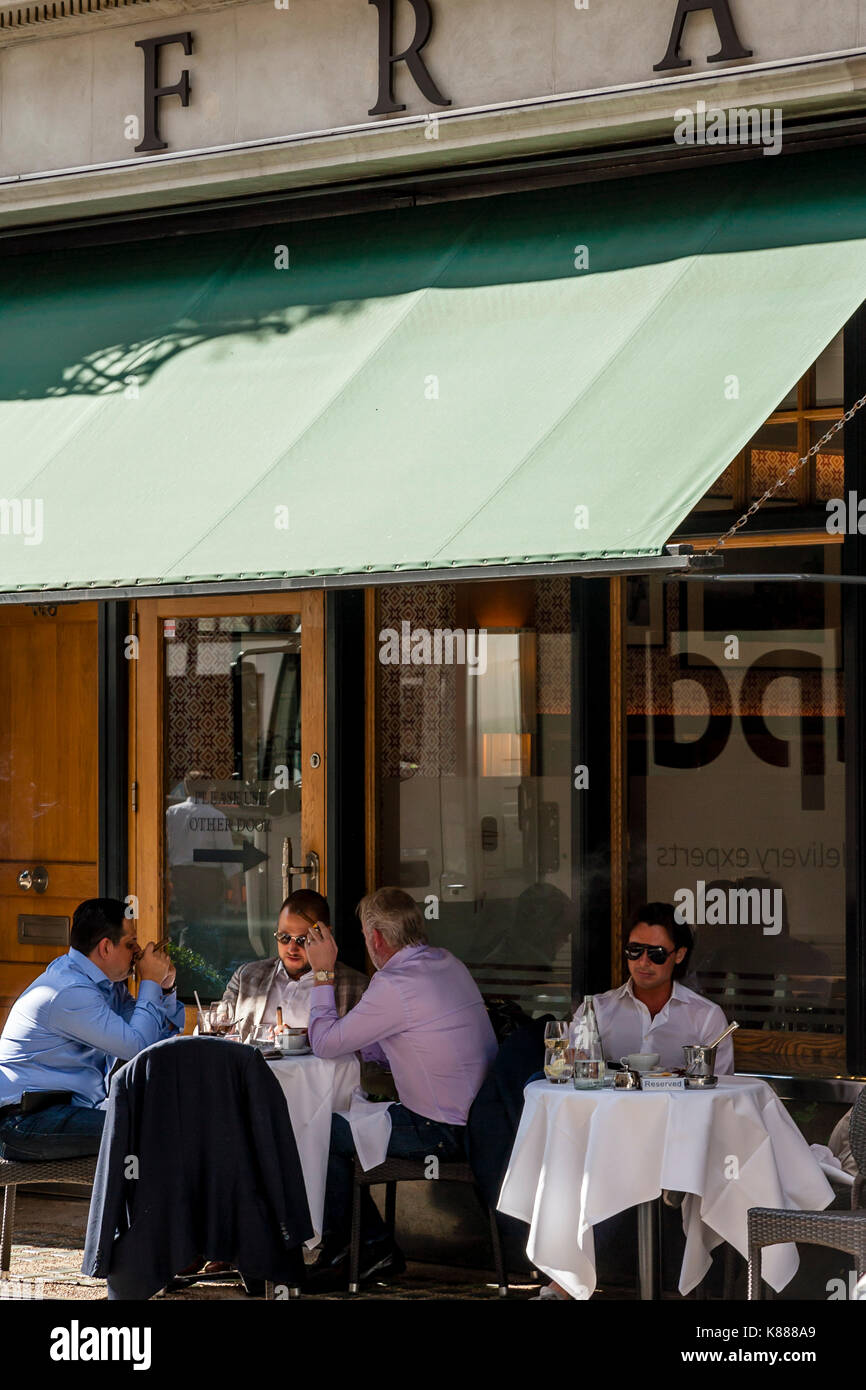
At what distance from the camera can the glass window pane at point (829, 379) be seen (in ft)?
24.0

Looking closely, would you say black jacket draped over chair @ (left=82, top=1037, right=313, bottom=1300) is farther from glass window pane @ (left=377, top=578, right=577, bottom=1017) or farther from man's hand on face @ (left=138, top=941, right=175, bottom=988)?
glass window pane @ (left=377, top=578, right=577, bottom=1017)

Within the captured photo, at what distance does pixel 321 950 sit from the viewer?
7.23 meters

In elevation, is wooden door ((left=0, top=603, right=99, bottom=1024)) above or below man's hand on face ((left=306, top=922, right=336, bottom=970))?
above

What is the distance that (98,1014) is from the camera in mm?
6949

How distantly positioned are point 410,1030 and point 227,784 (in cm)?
226

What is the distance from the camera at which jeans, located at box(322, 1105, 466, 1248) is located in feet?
23.0

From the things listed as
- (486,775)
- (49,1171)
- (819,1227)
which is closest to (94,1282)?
(49,1171)

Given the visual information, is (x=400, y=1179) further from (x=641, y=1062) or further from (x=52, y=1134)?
(x=52, y=1134)

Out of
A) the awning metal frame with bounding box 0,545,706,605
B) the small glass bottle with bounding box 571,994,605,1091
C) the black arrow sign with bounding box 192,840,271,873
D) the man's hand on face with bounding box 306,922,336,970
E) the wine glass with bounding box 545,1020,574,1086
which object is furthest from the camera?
the black arrow sign with bounding box 192,840,271,873

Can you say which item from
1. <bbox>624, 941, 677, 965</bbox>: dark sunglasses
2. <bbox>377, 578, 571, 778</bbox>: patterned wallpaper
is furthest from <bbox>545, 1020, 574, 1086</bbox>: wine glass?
<bbox>377, 578, 571, 778</bbox>: patterned wallpaper

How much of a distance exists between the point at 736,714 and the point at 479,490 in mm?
2129

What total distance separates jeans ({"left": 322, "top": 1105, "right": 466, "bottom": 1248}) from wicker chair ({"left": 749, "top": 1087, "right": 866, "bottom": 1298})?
1.46 meters

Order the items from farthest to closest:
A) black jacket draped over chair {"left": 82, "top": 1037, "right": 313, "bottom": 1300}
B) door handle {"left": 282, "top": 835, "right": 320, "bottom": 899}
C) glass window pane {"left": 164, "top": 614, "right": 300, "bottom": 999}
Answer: glass window pane {"left": 164, "top": 614, "right": 300, "bottom": 999}, door handle {"left": 282, "top": 835, "right": 320, "bottom": 899}, black jacket draped over chair {"left": 82, "top": 1037, "right": 313, "bottom": 1300}

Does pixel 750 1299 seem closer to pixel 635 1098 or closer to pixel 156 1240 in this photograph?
pixel 635 1098
